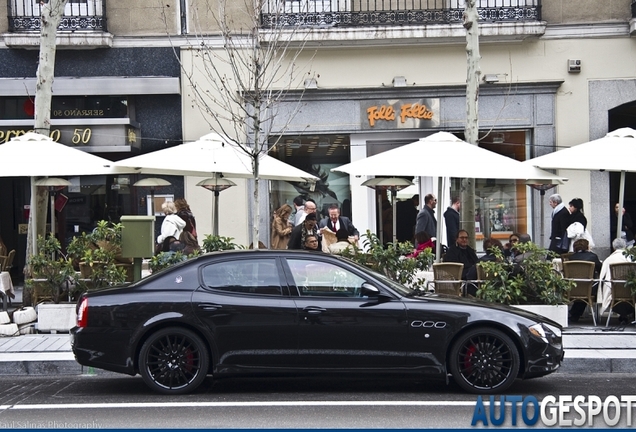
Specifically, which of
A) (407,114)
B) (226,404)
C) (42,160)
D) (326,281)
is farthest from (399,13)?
(226,404)

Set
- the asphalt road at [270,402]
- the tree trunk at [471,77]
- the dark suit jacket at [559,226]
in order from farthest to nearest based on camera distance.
→ the dark suit jacket at [559,226], the tree trunk at [471,77], the asphalt road at [270,402]

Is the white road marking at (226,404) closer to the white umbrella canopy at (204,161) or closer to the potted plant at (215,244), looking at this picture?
the potted plant at (215,244)

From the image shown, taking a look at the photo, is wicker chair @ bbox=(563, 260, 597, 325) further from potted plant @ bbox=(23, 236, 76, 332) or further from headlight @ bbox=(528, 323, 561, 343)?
potted plant @ bbox=(23, 236, 76, 332)

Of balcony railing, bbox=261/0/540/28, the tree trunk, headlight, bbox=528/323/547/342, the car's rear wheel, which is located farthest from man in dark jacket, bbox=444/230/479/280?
balcony railing, bbox=261/0/540/28

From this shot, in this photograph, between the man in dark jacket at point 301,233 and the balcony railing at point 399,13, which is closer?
the man in dark jacket at point 301,233

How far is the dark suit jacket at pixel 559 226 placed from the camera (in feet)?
51.5

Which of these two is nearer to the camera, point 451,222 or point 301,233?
point 301,233

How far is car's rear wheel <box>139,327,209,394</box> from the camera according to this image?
8281 mm

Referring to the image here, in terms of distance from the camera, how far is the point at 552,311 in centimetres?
1132

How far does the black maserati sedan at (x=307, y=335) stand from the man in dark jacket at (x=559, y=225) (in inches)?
301

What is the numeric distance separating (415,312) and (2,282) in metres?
7.41

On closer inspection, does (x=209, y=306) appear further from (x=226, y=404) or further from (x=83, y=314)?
(x=83, y=314)

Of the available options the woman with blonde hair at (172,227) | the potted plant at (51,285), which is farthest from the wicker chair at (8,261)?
the potted plant at (51,285)

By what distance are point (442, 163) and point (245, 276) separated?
4.88 m
